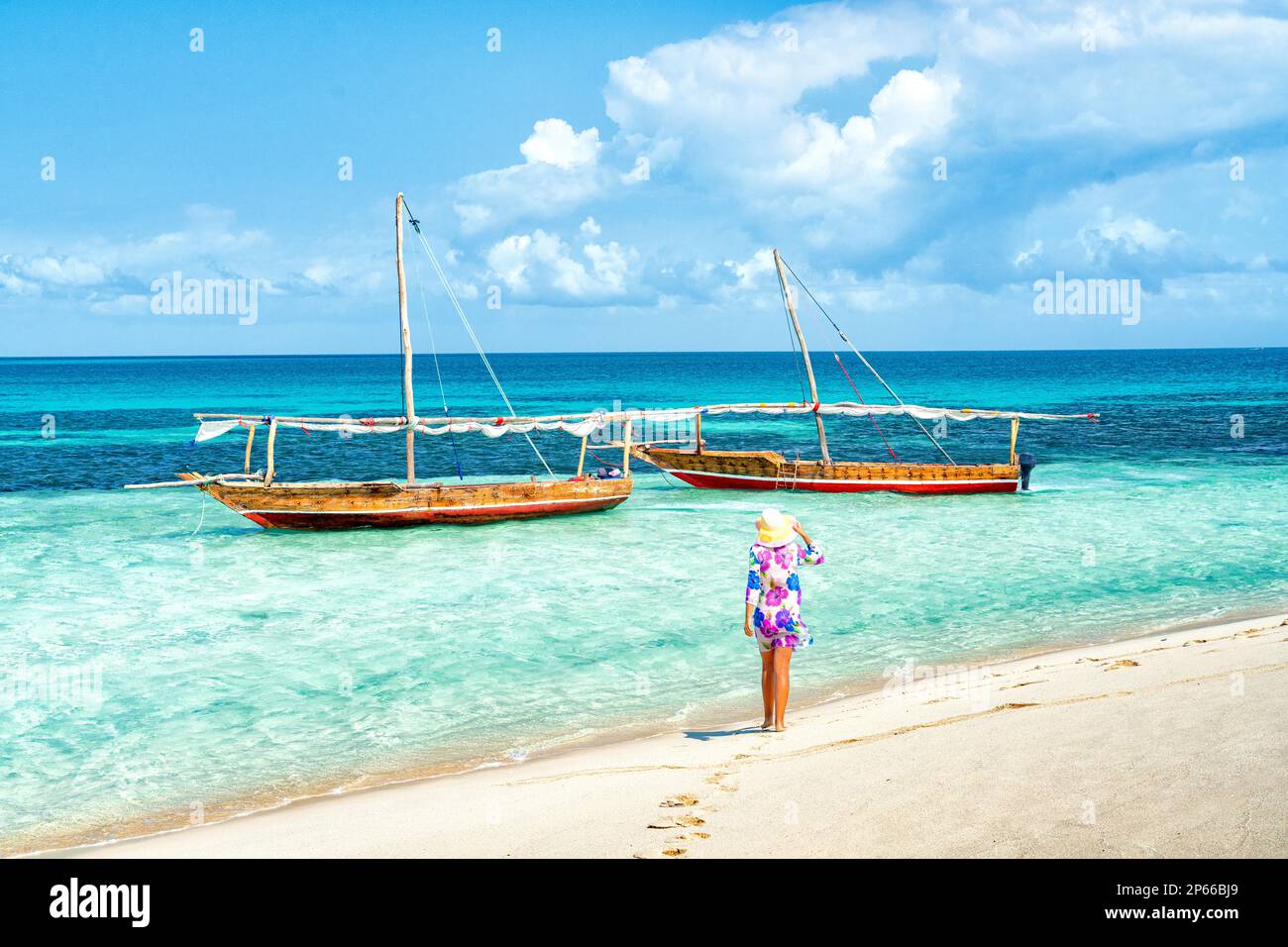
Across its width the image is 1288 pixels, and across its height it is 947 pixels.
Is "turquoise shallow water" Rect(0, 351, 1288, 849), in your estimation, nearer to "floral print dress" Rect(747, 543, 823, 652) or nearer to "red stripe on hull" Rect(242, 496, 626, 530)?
"red stripe on hull" Rect(242, 496, 626, 530)

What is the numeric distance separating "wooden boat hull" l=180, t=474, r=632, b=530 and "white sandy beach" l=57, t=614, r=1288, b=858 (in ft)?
47.8

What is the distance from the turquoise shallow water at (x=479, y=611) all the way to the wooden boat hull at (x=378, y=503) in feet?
1.48

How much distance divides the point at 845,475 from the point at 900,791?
22.4m

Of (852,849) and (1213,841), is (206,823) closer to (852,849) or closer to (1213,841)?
(852,849)

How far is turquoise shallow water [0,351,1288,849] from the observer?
9984 mm

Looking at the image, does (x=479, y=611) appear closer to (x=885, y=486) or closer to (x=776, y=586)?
(x=776, y=586)

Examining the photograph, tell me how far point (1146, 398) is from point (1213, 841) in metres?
79.1

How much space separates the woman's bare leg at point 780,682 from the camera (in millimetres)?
8461

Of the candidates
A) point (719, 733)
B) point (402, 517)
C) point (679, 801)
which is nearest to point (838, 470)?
point (402, 517)

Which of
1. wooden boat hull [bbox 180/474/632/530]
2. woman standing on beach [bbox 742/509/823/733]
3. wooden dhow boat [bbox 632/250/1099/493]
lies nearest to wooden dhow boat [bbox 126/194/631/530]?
wooden boat hull [bbox 180/474/632/530]

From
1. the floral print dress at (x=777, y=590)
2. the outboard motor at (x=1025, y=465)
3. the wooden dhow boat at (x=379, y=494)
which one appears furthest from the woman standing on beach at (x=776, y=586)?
the outboard motor at (x=1025, y=465)

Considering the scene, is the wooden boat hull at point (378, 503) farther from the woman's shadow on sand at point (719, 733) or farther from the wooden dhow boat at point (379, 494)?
the woman's shadow on sand at point (719, 733)

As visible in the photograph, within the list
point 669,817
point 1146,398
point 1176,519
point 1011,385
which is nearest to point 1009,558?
Answer: point 1176,519

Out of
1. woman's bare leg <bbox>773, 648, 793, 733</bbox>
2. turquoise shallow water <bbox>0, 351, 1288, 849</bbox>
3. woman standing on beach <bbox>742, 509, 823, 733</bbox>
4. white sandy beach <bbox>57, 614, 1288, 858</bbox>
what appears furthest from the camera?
turquoise shallow water <bbox>0, 351, 1288, 849</bbox>
